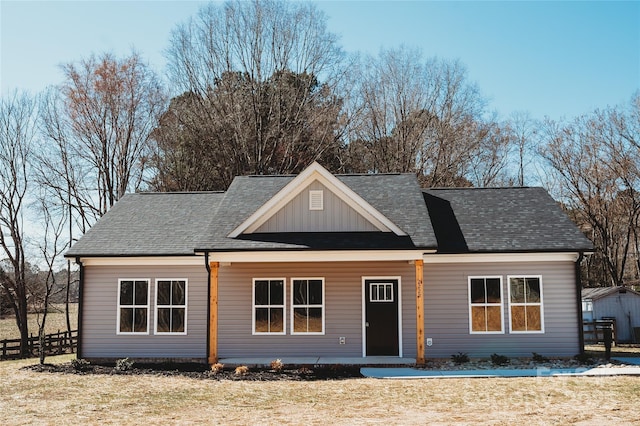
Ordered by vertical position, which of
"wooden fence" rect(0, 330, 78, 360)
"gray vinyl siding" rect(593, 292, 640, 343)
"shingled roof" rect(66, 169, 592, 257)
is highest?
"shingled roof" rect(66, 169, 592, 257)

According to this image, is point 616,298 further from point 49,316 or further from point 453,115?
point 49,316

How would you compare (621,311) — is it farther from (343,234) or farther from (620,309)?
(343,234)

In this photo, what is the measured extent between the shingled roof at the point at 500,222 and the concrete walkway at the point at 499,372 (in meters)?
3.29

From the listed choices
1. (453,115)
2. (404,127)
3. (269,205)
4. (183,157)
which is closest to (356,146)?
(404,127)

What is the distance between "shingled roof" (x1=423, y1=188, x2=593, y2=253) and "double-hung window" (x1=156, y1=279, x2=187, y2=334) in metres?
7.34

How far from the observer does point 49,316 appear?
1737 inches

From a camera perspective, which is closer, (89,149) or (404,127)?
(89,149)

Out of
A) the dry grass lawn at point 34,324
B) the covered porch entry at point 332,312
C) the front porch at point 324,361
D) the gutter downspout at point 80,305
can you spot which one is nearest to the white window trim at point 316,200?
the covered porch entry at point 332,312

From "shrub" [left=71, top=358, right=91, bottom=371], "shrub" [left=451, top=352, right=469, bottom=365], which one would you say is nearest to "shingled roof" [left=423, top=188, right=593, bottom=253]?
"shrub" [left=451, top=352, right=469, bottom=365]

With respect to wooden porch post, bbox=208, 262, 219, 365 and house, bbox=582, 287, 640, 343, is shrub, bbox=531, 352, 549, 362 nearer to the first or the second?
wooden porch post, bbox=208, 262, 219, 365

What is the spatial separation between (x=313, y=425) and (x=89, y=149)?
25092mm

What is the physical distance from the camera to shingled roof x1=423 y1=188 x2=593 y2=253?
1739 cm

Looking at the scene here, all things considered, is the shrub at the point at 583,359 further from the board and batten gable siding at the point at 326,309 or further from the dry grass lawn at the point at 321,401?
the board and batten gable siding at the point at 326,309

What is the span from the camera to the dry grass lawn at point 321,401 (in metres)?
10.1
